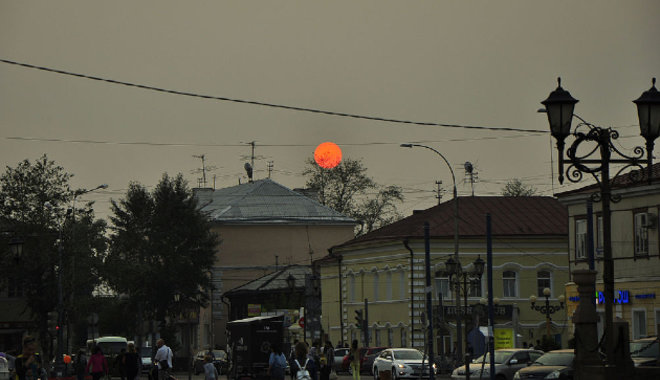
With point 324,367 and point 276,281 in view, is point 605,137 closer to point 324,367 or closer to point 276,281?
point 324,367

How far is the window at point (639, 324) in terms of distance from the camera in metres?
52.9

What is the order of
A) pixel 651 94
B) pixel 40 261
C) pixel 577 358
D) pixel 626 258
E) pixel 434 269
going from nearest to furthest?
pixel 651 94 → pixel 577 358 → pixel 626 258 → pixel 434 269 → pixel 40 261

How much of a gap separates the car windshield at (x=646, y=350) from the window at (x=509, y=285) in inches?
1532

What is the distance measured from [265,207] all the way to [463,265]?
111ft

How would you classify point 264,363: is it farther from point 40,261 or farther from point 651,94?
point 40,261

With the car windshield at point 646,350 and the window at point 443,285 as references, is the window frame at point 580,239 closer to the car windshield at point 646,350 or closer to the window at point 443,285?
the window at point 443,285

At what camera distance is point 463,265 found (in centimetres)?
7412

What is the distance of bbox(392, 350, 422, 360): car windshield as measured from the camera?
178 feet

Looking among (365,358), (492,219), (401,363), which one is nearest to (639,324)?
(401,363)

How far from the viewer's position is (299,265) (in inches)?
3952

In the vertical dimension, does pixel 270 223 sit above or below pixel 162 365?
above

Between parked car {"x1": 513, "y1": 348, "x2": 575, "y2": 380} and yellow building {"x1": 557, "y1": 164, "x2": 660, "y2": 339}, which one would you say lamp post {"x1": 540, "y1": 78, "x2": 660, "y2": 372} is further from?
yellow building {"x1": 557, "y1": 164, "x2": 660, "y2": 339}

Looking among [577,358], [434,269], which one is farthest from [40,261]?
[577,358]

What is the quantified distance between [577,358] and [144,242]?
212 ft
